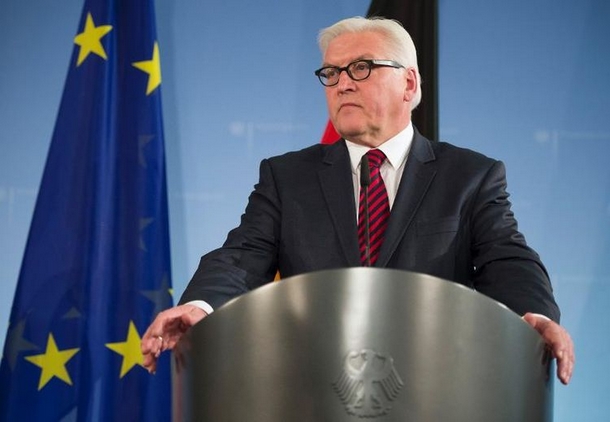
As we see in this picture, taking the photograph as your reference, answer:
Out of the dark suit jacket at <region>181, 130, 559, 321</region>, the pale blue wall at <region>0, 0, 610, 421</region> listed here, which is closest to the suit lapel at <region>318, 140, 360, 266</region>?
the dark suit jacket at <region>181, 130, 559, 321</region>

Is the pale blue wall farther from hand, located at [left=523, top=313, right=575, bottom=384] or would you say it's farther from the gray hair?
hand, located at [left=523, top=313, right=575, bottom=384]

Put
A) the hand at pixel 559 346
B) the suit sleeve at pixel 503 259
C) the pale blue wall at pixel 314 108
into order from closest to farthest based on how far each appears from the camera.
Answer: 1. the hand at pixel 559 346
2. the suit sleeve at pixel 503 259
3. the pale blue wall at pixel 314 108

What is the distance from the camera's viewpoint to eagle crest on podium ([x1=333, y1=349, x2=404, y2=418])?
128cm

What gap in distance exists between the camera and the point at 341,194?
238 cm

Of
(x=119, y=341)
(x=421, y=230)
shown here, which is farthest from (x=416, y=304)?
(x=119, y=341)

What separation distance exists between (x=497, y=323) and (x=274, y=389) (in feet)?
1.15

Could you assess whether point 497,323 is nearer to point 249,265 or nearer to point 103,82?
point 249,265

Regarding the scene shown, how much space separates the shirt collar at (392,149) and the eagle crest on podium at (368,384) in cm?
125

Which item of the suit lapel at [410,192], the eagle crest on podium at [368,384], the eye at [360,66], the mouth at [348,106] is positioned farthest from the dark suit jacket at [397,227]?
the eagle crest on podium at [368,384]

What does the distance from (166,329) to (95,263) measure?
54.4 inches

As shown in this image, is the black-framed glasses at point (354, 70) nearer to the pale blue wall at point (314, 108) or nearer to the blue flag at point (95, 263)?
the blue flag at point (95, 263)

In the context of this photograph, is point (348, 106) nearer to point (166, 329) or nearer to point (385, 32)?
point (385, 32)

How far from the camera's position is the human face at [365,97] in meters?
2.49

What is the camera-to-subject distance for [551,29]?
3713mm
